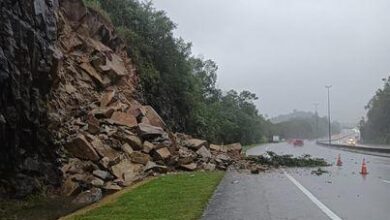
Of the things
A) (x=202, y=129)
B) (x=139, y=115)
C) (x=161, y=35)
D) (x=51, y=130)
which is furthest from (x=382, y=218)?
(x=202, y=129)

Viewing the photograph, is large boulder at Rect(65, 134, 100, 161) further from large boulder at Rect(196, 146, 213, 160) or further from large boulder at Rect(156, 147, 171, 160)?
large boulder at Rect(196, 146, 213, 160)

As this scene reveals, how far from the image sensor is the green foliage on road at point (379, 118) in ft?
369

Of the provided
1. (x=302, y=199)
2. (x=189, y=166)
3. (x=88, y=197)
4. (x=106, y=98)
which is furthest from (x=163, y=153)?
(x=302, y=199)

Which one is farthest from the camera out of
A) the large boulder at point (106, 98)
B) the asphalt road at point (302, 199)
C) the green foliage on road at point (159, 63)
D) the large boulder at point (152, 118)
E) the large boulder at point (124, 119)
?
the green foliage on road at point (159, 63)

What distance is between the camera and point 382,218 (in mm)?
11461

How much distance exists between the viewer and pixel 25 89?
19438mm

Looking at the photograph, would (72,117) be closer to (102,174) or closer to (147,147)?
(147,147)

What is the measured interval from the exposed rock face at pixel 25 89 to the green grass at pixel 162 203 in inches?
169

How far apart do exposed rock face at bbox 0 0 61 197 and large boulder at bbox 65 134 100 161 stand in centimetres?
121

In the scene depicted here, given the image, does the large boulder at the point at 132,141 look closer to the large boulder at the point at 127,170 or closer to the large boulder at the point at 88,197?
the large boulder at the point at 127,170

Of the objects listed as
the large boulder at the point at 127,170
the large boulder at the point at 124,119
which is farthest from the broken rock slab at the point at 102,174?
the large boulder at the point at 124,119

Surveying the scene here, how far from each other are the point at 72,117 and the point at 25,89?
633 cm

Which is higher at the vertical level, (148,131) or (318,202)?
(148,131)

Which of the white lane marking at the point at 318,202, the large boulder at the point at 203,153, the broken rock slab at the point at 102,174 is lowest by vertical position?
the white lane marking at the point at 318,202
